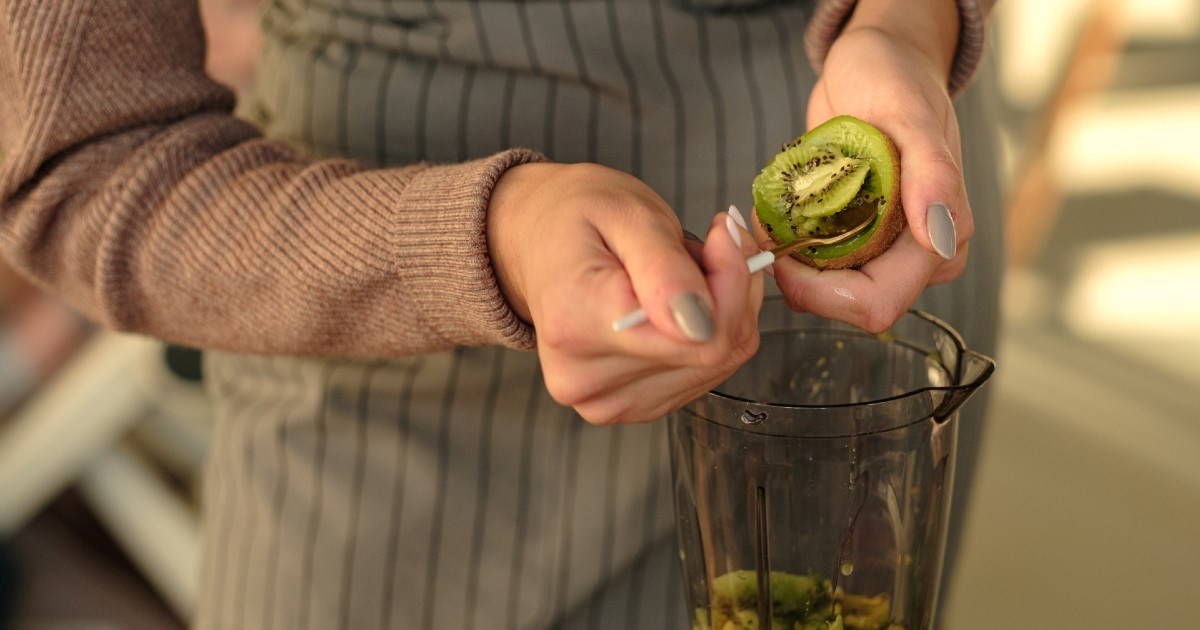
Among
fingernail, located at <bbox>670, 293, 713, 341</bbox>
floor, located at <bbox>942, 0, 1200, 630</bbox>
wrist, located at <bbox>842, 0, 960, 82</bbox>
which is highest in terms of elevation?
wrist, located at <bbox>842, 0, 960, 82</bbox>

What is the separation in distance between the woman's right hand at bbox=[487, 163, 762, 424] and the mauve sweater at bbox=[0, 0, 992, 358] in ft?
0.25

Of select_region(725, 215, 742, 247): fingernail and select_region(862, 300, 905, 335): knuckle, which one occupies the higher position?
select_region(725, 215, 742, 247): fingernail

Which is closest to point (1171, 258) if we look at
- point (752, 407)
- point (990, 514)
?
point (990, 514)

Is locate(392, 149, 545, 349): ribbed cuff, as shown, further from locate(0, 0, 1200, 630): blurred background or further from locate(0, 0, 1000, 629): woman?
locate(0, 0, 1200, 630): blurred background

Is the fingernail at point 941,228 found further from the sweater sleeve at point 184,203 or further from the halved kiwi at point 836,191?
the sweater sleeve at point 184,203

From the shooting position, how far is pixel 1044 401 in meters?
1.84

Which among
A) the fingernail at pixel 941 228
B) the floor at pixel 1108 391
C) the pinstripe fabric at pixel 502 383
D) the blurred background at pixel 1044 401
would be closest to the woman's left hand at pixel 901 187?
the fingernail at pixel 941 228

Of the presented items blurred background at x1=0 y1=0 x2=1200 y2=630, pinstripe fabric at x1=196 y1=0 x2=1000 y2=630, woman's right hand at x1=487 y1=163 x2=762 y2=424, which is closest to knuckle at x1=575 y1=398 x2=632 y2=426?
woman's right hand at x1=487 y1=163 x2=762 y2=424

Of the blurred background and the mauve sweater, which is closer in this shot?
the mauve sweater

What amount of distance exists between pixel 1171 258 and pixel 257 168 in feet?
6.28

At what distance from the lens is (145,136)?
572 millimetres

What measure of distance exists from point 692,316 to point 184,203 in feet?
1.03

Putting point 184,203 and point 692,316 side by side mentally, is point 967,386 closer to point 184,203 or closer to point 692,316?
point 692,316

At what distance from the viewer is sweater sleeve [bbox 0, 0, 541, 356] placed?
53 cm
